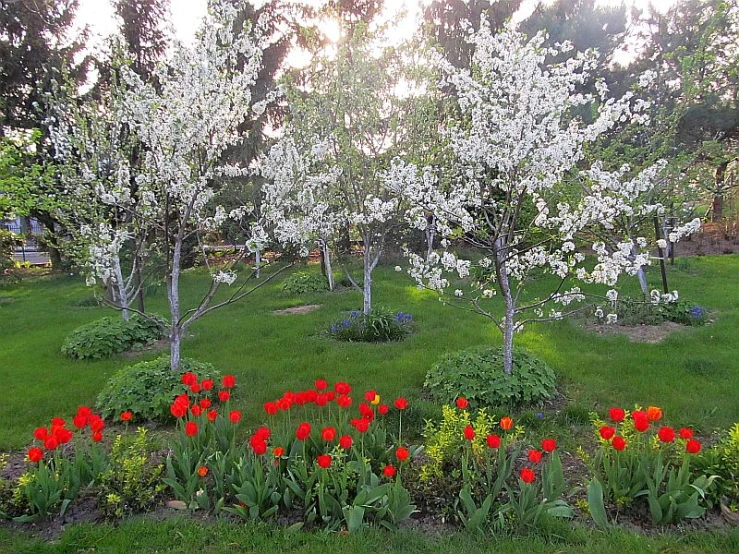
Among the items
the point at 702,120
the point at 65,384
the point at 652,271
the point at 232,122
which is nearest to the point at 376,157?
the point at 232,122

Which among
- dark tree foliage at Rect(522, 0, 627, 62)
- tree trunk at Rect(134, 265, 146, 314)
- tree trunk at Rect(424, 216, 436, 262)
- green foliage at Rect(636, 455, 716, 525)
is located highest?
dark tree foliage at Rect(522, 0, 627, 62)

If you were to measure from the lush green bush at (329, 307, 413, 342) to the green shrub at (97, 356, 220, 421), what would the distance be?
2.41m

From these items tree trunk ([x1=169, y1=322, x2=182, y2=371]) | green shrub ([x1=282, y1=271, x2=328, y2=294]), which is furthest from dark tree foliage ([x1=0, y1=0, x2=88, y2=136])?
tree trunk ([x1=169, y1=322, x2=182, y2=371])

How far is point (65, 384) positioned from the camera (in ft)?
17.5

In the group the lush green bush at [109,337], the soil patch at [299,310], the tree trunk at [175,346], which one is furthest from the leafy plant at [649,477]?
the soil patch at [299,310]

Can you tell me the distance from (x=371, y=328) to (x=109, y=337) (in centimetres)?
351

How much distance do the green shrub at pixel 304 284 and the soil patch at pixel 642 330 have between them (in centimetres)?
574

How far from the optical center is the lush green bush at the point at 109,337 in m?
6.39

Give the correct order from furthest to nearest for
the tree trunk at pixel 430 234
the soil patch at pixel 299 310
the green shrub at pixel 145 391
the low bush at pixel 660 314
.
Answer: the soil patch at pixel 299 310, the low bush at pixel 660 314, the tree trunk at pixel 430 234, the green shrub at pixel 145 391

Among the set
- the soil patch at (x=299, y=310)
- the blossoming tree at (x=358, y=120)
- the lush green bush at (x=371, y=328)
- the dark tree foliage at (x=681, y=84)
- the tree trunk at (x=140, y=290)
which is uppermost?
the dark tree foliage at (x=681, y=84)

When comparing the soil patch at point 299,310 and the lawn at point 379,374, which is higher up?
the soil patch at point 299,310

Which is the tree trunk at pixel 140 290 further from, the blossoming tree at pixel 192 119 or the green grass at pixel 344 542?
the green grass at pixel 344 542

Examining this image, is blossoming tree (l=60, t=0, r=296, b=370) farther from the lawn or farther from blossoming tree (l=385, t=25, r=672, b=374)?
blossoming tree (l=385, t=25, r=672, b=374)

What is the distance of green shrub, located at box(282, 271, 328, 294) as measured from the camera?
10.9 metres
